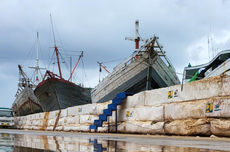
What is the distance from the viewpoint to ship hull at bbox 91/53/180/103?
28.5 meters

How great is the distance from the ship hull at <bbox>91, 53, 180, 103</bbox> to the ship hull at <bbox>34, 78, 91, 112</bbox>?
4.85 m

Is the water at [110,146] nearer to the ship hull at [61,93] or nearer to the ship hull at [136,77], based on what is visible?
the ship hull at [136,77]

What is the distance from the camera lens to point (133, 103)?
47.8ft

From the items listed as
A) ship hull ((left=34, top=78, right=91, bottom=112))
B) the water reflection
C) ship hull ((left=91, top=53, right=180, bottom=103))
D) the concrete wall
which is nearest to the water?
the water reflection

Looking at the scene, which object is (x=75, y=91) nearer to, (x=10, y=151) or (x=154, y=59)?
(x=154, y=59)

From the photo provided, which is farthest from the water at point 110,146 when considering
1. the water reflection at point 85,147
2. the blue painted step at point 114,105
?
the blue painted step at point 114,105

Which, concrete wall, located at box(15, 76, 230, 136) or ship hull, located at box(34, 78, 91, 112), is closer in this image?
concrete wall, located at box(15, 76, 230, 136)

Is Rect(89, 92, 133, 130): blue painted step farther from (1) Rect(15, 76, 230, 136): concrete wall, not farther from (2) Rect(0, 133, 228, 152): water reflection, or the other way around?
(2) Rect(0, 133, 228, 152): water reflection

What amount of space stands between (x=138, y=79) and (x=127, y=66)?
184cm

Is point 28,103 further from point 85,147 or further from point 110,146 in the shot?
point 85,147

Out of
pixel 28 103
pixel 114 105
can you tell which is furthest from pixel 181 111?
pixel 28 103

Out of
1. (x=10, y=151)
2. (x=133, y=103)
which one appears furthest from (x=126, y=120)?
(x=10, y=151)

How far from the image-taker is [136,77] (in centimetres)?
2877

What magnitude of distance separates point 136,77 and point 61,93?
10.4 m
